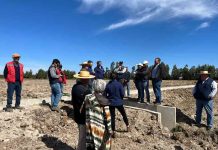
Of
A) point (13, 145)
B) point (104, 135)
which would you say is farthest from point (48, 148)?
point (104, 135)

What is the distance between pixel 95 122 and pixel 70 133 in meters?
3.83

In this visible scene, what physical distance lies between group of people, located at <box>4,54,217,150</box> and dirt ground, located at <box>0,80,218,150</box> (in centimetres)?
45

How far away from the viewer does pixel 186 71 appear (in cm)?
4872

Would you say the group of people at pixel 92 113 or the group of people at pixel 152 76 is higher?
the group of people at pixel 152 76

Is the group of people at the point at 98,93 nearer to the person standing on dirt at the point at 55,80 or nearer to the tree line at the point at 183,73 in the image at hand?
the person standing on dirt at the point at 55,80

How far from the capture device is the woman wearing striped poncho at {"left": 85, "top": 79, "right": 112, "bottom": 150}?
7.66m

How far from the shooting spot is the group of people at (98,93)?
25.3ft

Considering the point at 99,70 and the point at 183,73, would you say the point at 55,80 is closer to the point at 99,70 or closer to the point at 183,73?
the point at 99,70

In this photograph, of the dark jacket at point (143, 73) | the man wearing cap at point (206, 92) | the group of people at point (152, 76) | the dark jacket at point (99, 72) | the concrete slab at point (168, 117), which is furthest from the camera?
the dark jacket at point (99, 72)

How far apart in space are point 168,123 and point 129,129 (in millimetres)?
2257

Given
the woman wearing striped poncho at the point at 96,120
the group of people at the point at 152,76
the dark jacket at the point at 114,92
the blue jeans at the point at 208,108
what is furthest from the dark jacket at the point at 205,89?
the woman wearing striped poncho at the point at 96,120

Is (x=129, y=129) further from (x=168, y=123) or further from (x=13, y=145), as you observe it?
(x=13, y=145)

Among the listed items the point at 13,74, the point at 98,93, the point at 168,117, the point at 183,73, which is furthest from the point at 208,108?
the point at 183,73

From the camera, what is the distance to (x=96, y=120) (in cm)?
770
